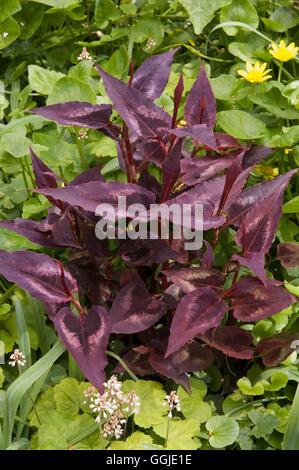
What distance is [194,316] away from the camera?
129 centimetres

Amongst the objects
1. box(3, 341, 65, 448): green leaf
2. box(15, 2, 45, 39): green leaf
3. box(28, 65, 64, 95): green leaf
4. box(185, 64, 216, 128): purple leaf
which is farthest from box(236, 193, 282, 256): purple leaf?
box(15, 2, 45, 39): green leaf

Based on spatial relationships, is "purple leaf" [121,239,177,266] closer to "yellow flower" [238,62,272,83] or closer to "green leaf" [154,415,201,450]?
"green leaf" [154,415,201,450]

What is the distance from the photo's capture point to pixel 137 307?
139 cm

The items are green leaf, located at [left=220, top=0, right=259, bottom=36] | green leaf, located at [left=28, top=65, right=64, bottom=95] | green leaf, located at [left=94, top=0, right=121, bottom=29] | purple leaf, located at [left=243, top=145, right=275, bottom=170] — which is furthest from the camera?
green leaf, located at [left=94, top=0, right=121, bottom=29]

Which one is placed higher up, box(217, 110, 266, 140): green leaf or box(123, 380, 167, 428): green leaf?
box(217, 110, 266, 140): green leaf

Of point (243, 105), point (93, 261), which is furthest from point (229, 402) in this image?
point (243, 105)

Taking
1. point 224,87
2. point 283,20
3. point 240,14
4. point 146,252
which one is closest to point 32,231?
point 146,252

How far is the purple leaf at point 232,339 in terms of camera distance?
141cm

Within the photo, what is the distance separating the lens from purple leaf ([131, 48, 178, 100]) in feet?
4.79

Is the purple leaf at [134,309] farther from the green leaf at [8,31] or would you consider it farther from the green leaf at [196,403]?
the green leaf at [8,31]

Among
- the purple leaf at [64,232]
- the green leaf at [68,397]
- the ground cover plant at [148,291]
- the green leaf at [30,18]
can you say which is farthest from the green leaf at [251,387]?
the green leaf at [30,18]

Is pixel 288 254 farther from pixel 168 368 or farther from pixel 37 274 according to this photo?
pixel 37 274

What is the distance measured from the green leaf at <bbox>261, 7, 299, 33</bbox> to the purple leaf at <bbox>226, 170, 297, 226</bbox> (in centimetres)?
88

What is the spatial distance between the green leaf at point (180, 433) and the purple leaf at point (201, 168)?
0.45 m
